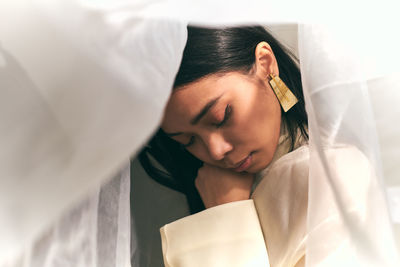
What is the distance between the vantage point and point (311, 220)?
1.62 ft

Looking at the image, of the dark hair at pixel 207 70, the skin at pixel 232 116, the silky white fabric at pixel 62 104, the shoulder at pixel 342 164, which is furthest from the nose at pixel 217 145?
the silky white fabric at pixel 62 104

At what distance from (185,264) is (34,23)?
573 mm

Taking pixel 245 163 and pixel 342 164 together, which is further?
pixel 245 163

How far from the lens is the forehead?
658mm

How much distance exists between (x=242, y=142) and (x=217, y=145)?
48 mm

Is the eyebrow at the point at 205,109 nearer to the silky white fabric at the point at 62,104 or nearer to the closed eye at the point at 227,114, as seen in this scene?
the closed eye at the point at 227,114

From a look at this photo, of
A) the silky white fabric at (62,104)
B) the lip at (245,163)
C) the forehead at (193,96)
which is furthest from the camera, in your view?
the lip at (245,163)

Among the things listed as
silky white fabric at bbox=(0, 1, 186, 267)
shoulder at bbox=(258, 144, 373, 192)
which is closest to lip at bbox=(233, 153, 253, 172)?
shoulder at bbox=(258, 144, 373, 192)

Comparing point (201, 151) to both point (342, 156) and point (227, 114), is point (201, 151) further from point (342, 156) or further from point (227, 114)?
point (342, 156)

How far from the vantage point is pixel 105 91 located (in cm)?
33

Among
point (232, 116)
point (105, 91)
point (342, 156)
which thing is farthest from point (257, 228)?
point (105, 91)

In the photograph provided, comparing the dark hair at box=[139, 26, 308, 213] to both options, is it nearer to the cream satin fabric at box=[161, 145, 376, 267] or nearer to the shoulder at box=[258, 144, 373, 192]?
the cream satin fabric at box=[161, 145, 376, 267]

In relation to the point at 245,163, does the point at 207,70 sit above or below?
above

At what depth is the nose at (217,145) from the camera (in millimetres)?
695
